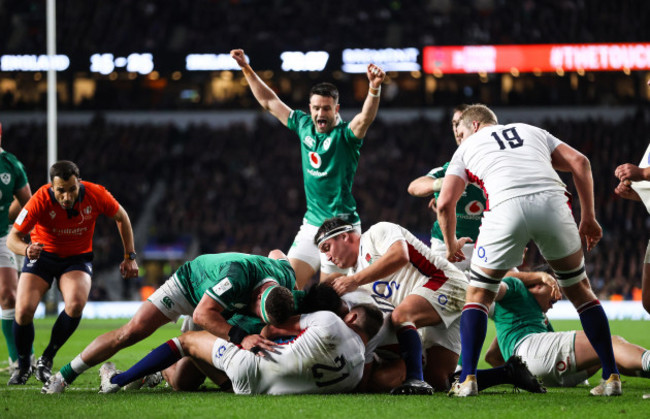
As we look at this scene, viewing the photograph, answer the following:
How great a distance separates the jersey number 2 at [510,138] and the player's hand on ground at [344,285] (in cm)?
151

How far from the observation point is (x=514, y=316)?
695 cm

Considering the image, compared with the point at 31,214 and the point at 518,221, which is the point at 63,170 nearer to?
the point at 31,214

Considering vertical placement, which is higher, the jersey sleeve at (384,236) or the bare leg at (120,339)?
the jersey sleeve at (384,236)

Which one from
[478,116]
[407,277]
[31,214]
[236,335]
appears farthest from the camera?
[31,214]

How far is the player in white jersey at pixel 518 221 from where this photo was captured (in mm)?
5602

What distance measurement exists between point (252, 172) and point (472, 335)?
23109 millimetres

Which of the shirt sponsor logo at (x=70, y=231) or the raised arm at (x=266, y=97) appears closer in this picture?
the shirt sponsor logo at (x=70, y=231)

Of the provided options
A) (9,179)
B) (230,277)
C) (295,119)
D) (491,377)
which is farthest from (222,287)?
(9,179)

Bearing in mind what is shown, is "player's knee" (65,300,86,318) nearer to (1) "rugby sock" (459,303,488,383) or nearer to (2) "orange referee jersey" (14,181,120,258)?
(2) "orange referee jersey" (14,181,120,258)

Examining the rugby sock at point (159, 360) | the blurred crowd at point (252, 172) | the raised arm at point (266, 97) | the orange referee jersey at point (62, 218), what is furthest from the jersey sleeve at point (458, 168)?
the blurred crowd at point (252, 172)

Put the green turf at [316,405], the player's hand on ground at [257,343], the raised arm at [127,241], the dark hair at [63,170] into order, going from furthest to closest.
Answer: the raised arm at [127,241] → the dark hair at [63,170] → the player's hand on ground at [257,343] → the green turf at [316,405]

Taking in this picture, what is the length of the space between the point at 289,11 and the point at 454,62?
723 centimetres

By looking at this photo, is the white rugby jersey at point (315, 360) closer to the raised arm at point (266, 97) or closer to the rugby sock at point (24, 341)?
the rugby sock at point (24, 341)

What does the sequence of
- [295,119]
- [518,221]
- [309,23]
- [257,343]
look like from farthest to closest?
[309,23]
[295,119]
[257,343]
[518,221]
